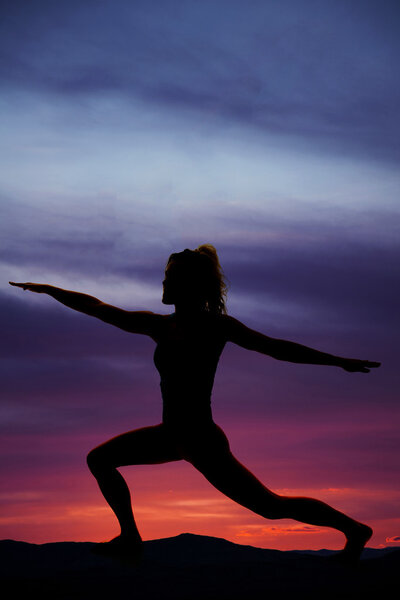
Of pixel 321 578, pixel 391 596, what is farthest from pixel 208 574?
pixel 391 596

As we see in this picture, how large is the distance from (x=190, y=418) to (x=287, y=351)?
4.38 ft

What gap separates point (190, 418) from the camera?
24.6 ft

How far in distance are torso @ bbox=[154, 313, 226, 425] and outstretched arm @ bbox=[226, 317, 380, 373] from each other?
0.21m

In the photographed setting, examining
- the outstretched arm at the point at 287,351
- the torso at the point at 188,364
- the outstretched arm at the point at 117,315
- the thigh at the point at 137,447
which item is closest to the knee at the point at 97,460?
the thigh at the point at 137,447

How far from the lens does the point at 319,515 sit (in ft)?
25.2

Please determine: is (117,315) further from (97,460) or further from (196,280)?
(97,460)

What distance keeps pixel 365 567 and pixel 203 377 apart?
3.24 meters

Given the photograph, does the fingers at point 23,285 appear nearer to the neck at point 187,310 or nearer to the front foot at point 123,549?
the neck at point 187,310

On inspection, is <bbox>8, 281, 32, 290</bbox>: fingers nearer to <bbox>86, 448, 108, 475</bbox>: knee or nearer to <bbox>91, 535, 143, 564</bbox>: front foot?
<bbox>86, 448, 108, 475</bbox>: knee

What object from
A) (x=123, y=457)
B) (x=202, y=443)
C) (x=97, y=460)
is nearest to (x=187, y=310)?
(x=202, y=443)

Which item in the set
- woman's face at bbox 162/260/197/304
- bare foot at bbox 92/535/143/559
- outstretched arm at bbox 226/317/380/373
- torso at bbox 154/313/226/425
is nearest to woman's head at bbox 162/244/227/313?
woman's face at bbox 162/260/197/304

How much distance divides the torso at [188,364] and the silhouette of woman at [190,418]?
0.01 meters

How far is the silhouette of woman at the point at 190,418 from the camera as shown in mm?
7441

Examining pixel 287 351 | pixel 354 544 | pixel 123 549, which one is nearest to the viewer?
pixel 287 351
